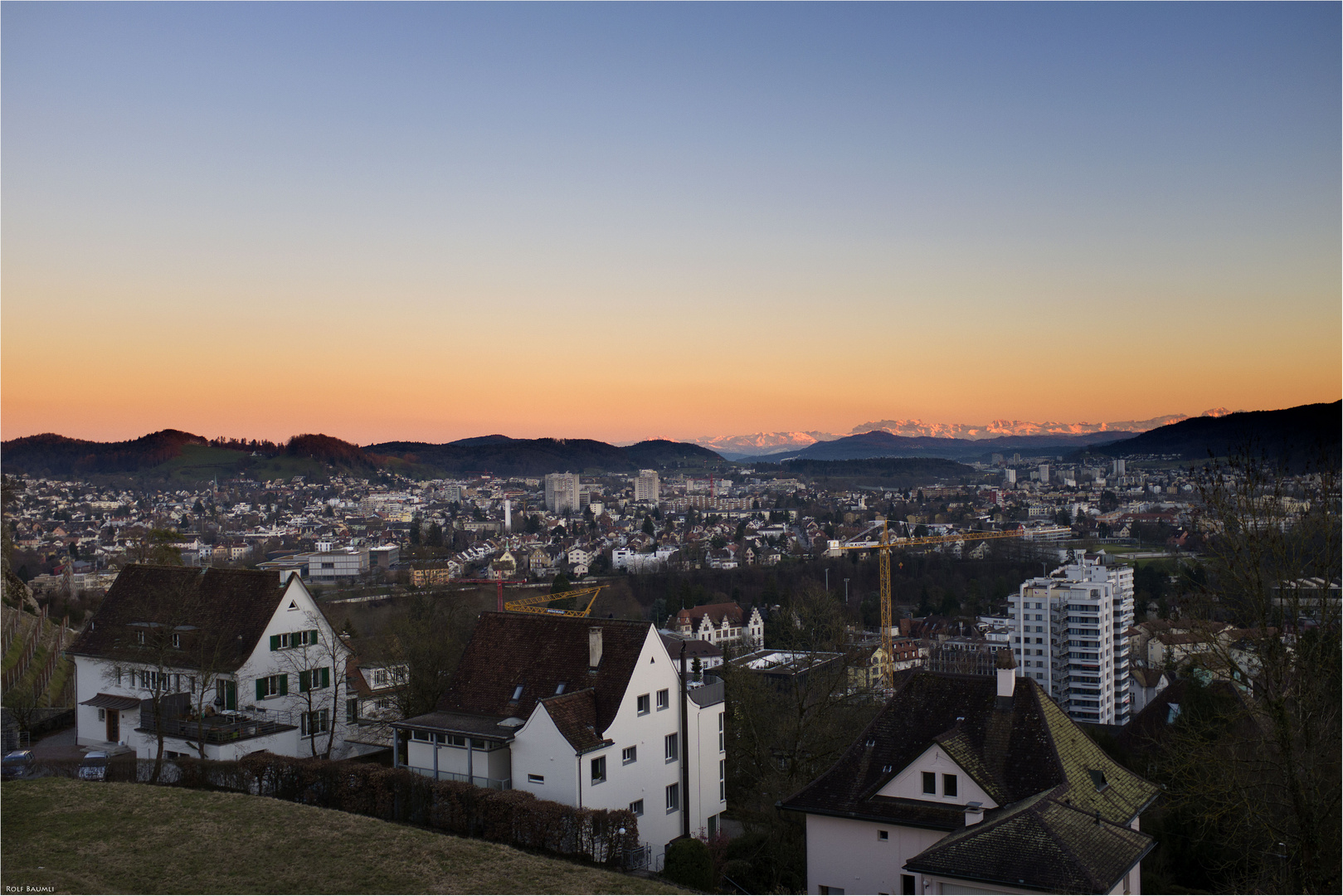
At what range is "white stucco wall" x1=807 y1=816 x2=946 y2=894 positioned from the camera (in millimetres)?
18188

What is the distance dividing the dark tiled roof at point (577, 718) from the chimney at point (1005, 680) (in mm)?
8590

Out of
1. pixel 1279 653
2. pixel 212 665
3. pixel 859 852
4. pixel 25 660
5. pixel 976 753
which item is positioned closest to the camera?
pixel 1279 653

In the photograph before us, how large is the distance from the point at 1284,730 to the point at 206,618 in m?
26.8

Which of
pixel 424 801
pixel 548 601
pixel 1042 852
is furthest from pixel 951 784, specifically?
pixel 548 601

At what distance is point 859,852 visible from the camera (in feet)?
61.4

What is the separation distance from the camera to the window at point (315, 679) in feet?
92.9

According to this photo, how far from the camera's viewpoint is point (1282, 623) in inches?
617

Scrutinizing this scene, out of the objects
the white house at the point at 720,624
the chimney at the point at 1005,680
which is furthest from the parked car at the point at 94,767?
the white house at the point at 720,624

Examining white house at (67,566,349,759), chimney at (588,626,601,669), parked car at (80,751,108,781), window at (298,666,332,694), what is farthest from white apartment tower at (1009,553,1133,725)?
parked car at (80,751,108,781)

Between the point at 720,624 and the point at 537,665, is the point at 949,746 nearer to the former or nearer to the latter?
the point at 537,665

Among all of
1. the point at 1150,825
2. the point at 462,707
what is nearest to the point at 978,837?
the point at 1150,825

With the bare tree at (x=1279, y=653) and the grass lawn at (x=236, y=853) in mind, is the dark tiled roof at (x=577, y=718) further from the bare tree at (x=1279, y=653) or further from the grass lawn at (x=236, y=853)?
the bare tree at (x=1279, y=653)

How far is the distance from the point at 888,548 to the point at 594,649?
101068 millimetres

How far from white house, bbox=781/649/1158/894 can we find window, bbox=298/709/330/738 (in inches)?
573
